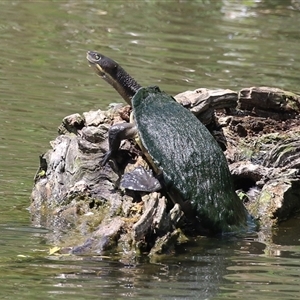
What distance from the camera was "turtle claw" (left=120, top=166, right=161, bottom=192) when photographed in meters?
5.70

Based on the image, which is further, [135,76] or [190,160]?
[135,76]

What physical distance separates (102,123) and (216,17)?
1003 centimetres

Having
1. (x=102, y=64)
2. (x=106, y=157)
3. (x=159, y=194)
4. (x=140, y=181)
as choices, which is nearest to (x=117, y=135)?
(x=106, y=157)

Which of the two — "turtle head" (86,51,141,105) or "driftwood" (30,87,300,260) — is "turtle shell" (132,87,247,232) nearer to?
"driftwood" (30,87,300,260)

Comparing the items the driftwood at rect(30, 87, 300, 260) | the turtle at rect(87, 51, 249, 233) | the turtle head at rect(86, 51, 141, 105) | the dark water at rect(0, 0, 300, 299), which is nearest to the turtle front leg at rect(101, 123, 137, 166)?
the turtle at rect(87, 51, 249, 233)

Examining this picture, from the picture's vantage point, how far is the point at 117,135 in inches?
240

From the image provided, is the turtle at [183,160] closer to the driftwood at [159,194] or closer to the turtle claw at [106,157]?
the turtle claw at [106,157]

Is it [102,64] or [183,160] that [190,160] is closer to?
[183,160]

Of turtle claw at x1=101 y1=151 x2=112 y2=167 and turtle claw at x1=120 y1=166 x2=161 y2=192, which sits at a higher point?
turtle claw at x1=101 y1=151 x2=112 y2=167

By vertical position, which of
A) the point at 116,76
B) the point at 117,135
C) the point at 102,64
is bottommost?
the point at 117,135

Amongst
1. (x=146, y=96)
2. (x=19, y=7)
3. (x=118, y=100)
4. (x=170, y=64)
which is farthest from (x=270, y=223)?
(x=19, y=7)

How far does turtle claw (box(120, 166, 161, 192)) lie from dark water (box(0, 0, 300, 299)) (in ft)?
1.53

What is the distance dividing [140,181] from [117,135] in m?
0.47

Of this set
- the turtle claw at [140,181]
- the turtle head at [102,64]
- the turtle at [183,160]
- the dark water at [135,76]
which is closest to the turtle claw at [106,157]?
the turtle at [183,160]
